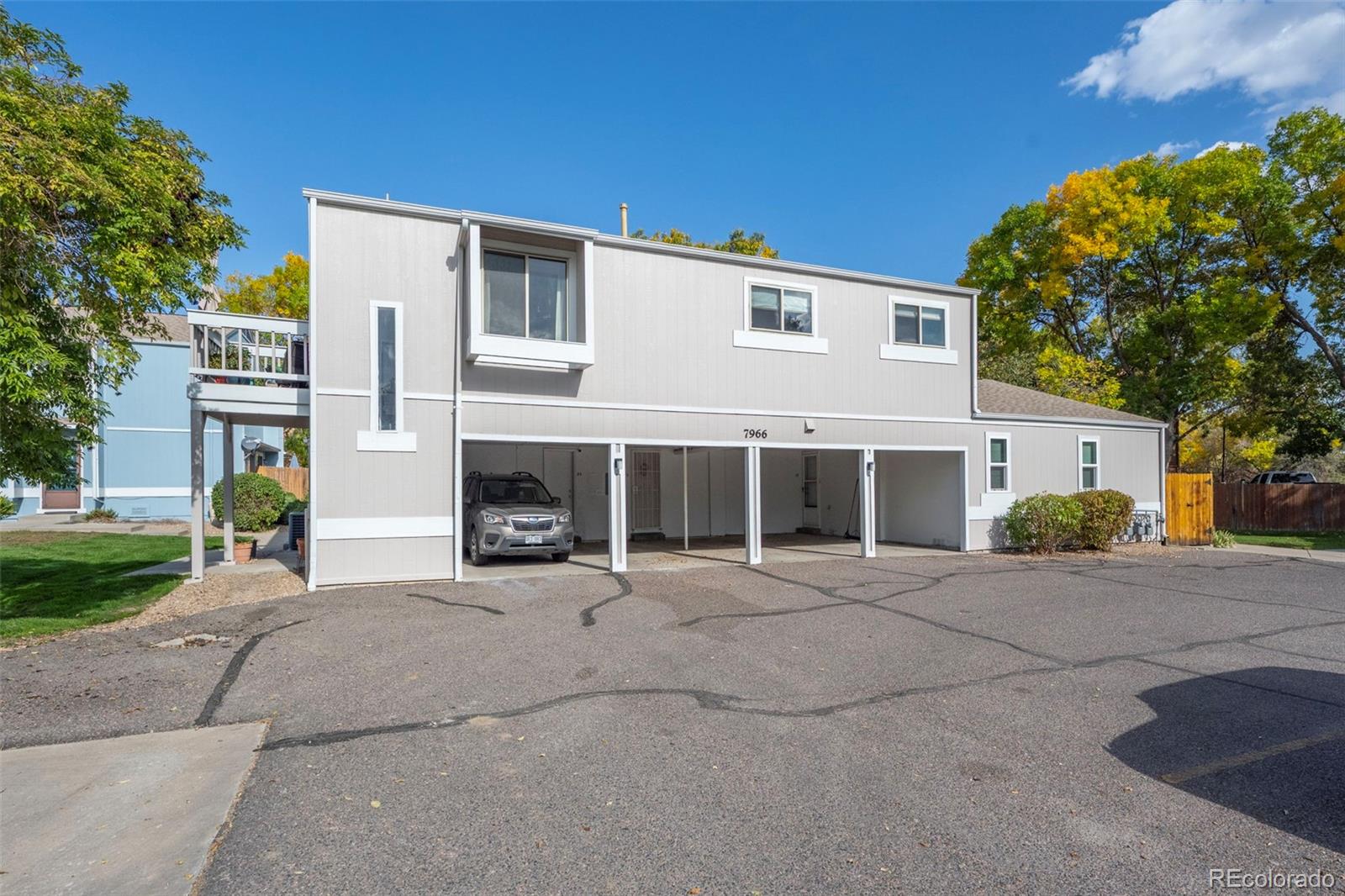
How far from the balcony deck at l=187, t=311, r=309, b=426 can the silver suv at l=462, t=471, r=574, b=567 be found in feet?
10.5

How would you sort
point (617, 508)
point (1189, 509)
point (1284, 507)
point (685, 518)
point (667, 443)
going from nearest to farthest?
1. point (617, 508)
2. point (667, 443)
3. point (685, 518)
4. point (1189, 509)
5. point (1284, 507)

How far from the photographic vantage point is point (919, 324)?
1519 centimetres

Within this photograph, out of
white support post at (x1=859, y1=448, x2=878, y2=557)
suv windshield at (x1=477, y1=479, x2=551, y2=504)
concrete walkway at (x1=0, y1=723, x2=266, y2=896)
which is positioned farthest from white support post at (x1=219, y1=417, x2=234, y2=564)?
white support post at (x1=859, y1=448, x2=878, y2=557)

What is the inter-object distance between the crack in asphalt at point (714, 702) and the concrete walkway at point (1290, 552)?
40.9 feet

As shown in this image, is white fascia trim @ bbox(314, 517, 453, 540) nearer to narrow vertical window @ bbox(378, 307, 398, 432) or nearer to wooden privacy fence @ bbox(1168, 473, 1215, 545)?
narrow vertical window @ bbox(378, 307, 398, 432)

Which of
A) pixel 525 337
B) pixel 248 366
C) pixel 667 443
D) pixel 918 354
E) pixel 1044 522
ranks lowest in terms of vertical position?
pixel 1044 522

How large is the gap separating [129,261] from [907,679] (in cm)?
867

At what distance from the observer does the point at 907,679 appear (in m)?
6.11

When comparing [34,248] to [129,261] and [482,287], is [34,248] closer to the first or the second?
[129,261]

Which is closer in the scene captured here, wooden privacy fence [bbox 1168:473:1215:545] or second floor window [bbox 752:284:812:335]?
second floor window [bbox 752:284:812:335]

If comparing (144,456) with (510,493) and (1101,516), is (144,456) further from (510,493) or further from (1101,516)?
(1101,516)

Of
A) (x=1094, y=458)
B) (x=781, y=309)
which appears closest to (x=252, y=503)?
(x=781, y=309)

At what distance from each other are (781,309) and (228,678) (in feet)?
35.6

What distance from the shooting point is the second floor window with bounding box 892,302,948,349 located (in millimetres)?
14969
